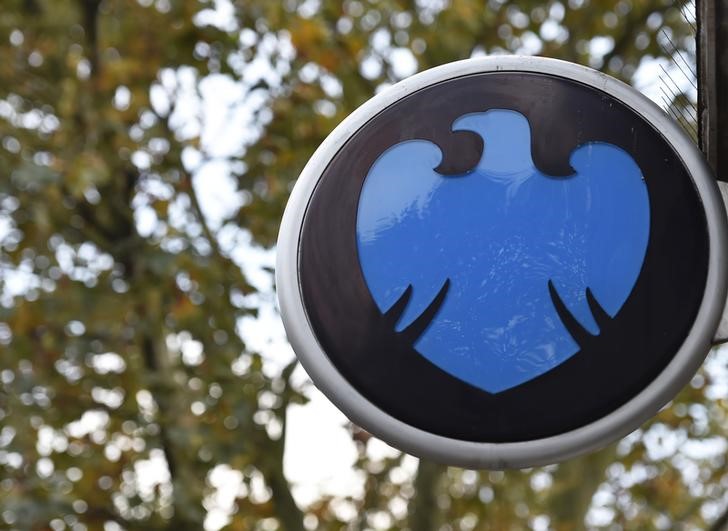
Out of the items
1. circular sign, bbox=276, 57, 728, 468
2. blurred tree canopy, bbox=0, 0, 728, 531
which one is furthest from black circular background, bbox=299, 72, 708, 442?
blurred tree canopy, bbox=0, 0, 728, 531

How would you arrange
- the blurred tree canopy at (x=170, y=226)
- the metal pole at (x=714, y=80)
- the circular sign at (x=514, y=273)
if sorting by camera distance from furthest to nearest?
the blurred tree canopy at (x=170, y=226)
the metal pole at (x=714, y=80)
the circular sign at (x=514, y=273)

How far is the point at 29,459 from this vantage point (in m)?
4.74

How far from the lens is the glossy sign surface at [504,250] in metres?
1.44

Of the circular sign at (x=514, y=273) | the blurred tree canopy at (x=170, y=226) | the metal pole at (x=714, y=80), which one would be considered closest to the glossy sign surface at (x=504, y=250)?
the circular sign at (x=514, y=273)

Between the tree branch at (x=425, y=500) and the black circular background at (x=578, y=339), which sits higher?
the black circular background at (x=578, y=339)

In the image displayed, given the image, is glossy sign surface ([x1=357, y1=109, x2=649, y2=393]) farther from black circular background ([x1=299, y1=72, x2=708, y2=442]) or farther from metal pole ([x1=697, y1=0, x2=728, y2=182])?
metal pole ([x1=697, y1=0, x2=728, y2=182])

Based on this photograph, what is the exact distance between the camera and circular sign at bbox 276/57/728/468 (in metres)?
1.42

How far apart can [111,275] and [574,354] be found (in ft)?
13.2

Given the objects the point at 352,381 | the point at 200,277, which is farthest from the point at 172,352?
the point at 352,381

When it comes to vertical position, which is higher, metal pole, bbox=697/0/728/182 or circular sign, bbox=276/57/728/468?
metal pole, bbox=697/0/728/182

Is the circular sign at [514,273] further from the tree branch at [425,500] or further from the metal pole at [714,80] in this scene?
the tree branch at [425,500]

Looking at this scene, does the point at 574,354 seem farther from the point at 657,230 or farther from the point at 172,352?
the point at 172,352

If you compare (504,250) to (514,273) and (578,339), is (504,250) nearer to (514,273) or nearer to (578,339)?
(514,273)

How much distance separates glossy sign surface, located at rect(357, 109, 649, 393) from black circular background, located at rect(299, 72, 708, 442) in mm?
18
